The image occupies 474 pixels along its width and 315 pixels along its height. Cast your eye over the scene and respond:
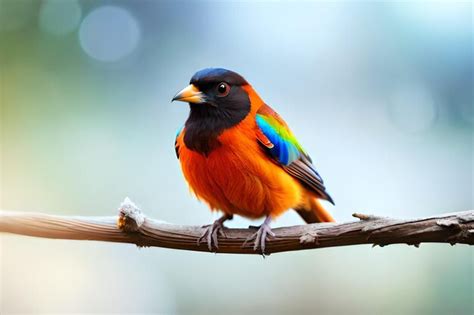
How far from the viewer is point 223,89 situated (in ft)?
7.57

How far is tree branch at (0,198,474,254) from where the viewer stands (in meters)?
1.65

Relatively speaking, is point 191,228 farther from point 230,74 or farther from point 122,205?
point 230,74

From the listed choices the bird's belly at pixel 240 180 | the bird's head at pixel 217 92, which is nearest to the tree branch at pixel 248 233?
the bird's belly at pixel 240 180

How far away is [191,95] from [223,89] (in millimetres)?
205

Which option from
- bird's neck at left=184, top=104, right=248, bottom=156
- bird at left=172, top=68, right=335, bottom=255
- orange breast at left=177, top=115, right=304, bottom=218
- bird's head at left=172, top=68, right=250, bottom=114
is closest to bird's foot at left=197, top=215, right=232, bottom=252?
bird at left=172, top=68, right=335, bottom=255

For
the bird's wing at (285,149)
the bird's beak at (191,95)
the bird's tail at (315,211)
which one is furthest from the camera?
the bird's tail at (315,211)

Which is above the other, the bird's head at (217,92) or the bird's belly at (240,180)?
the bird's head at (217,92)

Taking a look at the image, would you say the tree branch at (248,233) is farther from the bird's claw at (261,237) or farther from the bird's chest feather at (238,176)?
the bird's chest feather at (238,176)

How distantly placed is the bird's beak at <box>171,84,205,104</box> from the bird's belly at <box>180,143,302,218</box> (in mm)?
243

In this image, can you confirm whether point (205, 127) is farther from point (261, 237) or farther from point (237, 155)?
point (261, 237)

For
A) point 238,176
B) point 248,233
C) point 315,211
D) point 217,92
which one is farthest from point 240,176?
point 315,211

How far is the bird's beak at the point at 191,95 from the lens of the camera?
2.07m

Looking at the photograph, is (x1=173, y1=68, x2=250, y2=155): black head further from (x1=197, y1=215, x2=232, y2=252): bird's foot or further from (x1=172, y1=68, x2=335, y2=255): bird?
(x1=197, y1=215, x2=232, y2=252): bird's foot

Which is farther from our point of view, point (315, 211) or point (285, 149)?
point (315, 211)
